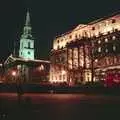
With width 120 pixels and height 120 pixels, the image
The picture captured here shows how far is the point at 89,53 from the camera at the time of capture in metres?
109

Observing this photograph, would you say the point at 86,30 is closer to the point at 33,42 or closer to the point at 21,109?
the point at 33,42

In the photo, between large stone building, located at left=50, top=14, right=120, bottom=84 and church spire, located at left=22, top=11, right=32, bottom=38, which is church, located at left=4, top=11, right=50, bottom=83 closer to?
church spire, located at left=22, top=11, right=32, bottom=38

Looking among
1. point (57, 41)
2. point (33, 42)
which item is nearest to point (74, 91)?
point (57, 41)

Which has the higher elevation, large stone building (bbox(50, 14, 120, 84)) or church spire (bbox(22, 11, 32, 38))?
church spire (bbox(22, 11, 32, 38))

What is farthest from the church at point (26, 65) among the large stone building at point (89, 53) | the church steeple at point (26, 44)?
the large stone building at point (89, 53)

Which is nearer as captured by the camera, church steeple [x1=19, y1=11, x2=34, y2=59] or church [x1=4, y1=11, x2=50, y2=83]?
Answer: church [x1=4, y1=11, x2=50, y2=83]

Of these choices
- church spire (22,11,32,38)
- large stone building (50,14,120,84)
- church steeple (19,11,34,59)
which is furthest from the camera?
church spire (22,11,32,38)

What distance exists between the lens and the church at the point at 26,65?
145250 mm

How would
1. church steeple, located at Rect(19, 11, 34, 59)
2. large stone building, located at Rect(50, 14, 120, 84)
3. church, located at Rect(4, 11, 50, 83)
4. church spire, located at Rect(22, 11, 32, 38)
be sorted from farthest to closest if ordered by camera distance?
church spire, located at Rect(22, 11, 32, 38)
church steeple, located at Rect(19, 11, 34, 59)
church, located at Rect(4, 11, 50, 83)
large stone building, located at Rect(50, 14, 120, 84)

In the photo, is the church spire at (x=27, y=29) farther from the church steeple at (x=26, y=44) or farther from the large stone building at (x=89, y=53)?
the large stone building at (x=89, y=53)

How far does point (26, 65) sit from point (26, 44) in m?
35.5

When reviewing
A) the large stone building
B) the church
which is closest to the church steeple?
the church

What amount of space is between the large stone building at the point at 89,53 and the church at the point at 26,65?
20.5 ft

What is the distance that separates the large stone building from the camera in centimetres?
11425
